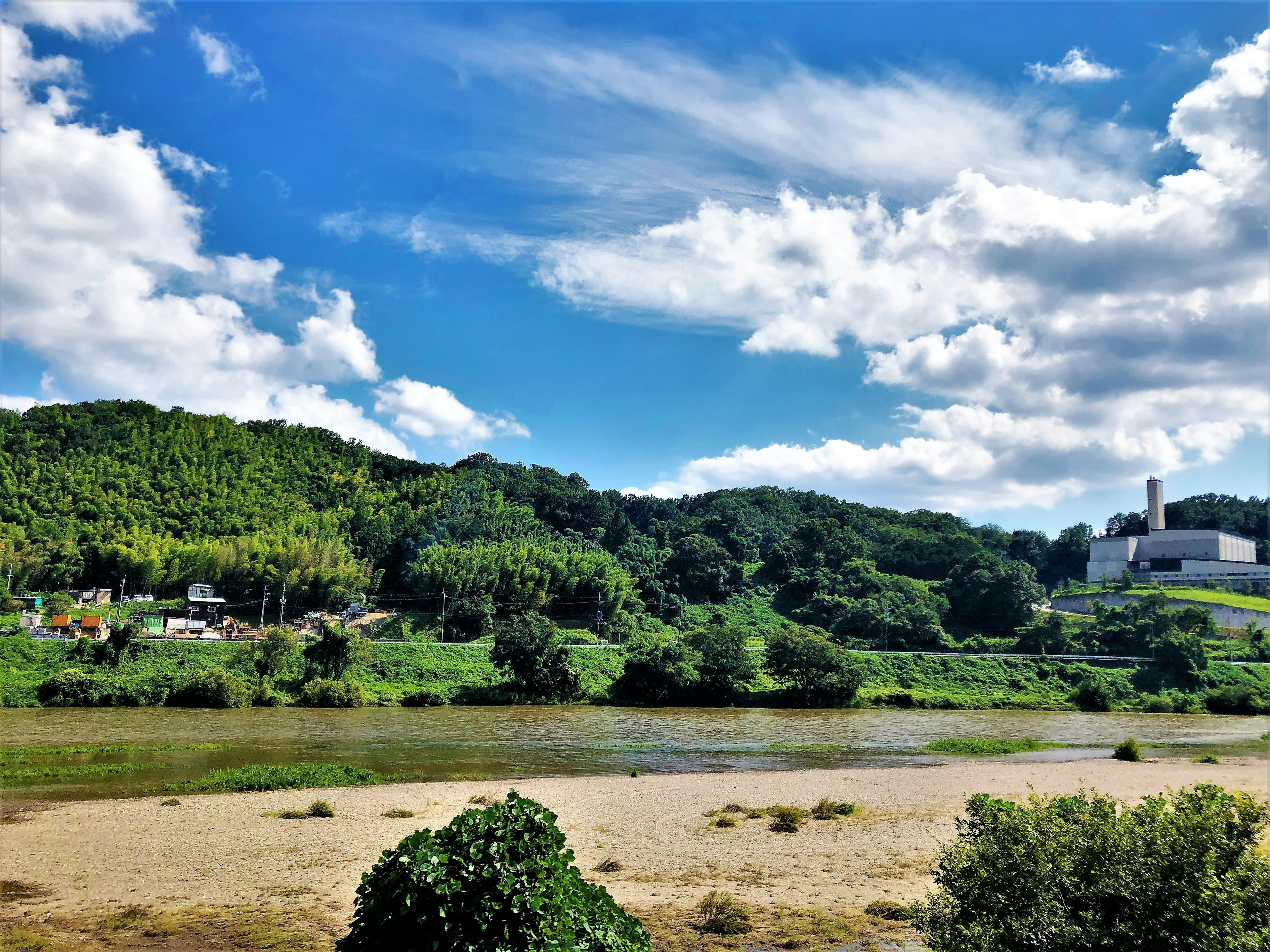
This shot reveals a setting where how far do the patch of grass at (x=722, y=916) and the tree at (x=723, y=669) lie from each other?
46.6 m

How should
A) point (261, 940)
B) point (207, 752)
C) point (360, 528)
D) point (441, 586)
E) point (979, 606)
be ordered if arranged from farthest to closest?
point (360, 528)
point (979, 606)
point (441, 586)
point (207, 752)
point (261, 940)

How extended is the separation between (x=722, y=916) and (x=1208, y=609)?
9100 centimetres

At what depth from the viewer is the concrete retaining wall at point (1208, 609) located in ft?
265

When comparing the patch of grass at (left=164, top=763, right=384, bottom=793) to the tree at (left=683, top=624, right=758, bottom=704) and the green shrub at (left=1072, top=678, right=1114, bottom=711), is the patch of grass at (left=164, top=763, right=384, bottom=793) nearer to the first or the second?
the tree at (left=683, top=624, right=758, bottom=704)

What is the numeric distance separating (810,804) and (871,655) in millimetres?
53514

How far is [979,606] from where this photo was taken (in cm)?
9100

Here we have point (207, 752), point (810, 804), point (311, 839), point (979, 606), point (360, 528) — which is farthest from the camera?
point (360, 528)

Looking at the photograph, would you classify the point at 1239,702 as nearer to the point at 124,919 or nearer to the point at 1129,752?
the point at 1129,752

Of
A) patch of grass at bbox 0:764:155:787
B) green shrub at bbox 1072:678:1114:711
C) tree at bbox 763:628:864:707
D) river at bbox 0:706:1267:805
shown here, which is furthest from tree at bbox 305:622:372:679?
green shrub at bbox 1072:678:1114:711

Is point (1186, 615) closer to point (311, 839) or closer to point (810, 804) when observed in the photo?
point (810, 804)

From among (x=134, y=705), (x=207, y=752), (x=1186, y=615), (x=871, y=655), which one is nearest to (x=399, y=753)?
(x=207, y=752)

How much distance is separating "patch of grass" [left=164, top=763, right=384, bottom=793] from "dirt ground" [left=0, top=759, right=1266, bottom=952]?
1087 mm

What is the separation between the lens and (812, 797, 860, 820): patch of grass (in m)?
19.3

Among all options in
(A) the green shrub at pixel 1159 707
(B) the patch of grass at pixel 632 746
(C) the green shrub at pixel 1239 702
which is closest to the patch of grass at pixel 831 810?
(B) the patch of grass at pixel 632 746
